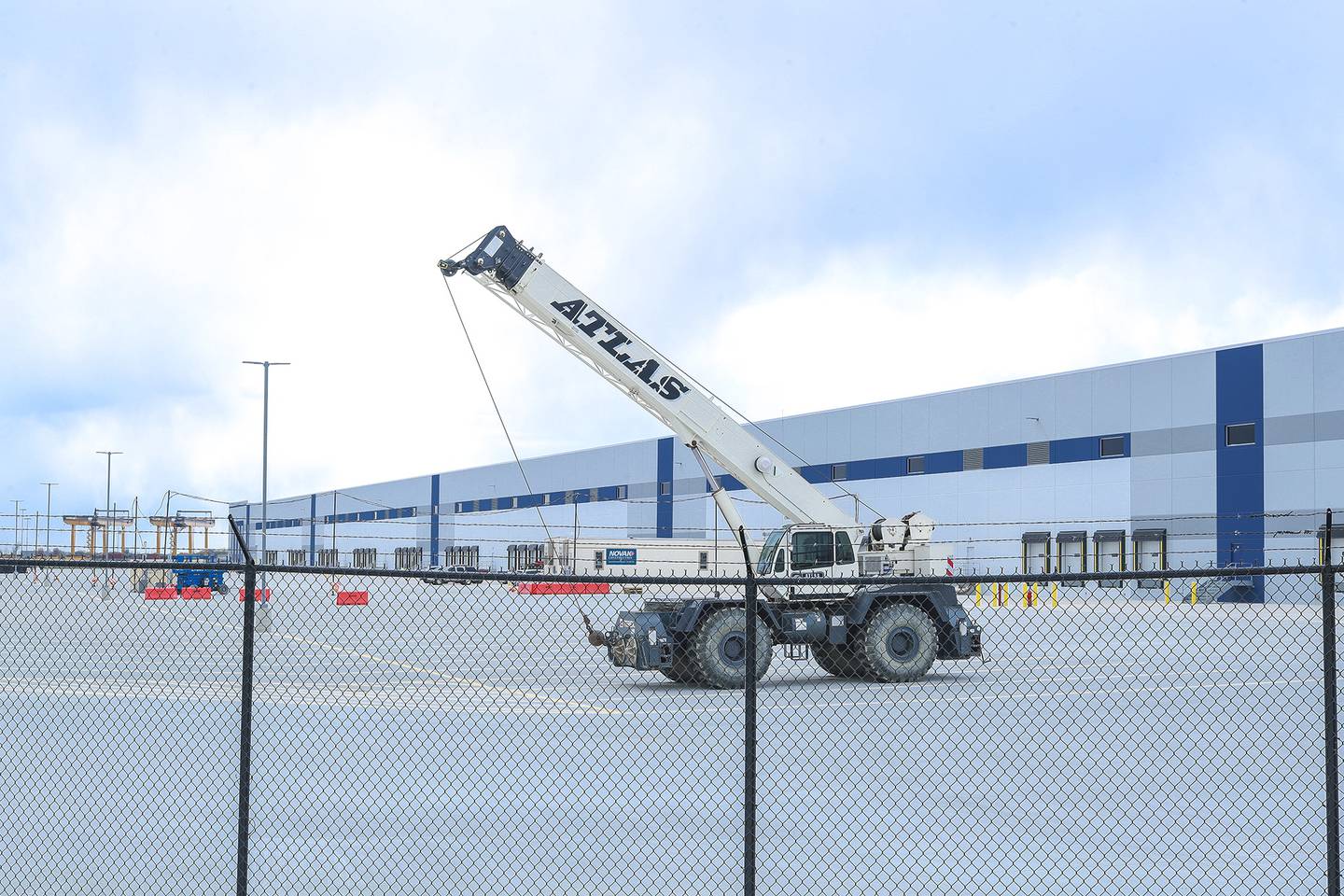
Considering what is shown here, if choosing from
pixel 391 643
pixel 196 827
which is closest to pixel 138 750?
pixel 196 827

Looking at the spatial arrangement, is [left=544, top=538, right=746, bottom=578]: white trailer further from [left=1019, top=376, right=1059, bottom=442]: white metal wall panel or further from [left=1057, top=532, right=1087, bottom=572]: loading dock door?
[left=1019, top=376, right=1059, bottom=442]: white metal wall panel

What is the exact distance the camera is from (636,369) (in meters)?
19.9

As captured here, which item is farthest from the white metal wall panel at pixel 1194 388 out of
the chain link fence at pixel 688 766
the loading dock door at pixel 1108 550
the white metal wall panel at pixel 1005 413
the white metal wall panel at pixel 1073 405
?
the chain link fence at pixel 688 766

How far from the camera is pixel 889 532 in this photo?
20.0m

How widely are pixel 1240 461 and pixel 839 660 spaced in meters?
27.2

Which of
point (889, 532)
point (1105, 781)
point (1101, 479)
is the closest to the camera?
point (1105, 781)

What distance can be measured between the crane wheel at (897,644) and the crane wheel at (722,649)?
1640 millimetres

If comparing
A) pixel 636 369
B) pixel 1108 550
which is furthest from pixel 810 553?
pixel 1108 550

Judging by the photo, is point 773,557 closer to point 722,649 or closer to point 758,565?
point 758,565

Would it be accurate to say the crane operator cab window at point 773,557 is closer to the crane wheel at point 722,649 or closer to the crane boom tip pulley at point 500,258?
the crane wheel at point 722,649

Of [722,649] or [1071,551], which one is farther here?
[1071,551]

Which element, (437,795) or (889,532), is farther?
(889,532)

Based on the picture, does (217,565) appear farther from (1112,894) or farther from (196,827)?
(1112,894)

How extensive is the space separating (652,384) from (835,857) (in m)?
12.4
